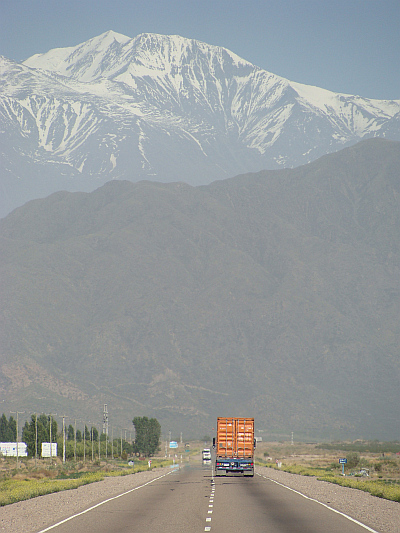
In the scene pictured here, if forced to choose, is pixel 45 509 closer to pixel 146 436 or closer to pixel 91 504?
pixel 91 504

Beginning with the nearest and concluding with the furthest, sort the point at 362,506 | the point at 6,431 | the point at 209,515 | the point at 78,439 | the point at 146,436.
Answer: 1. the point at 209,515
2. the point at 362,506
3. the point at 6,431
4. the point at 78,439
5. the point at 146,436

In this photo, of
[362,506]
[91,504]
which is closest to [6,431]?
[91,504]

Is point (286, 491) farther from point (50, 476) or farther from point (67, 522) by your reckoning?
point (50, 476)

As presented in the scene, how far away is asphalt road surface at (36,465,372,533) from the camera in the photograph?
25.3 metres

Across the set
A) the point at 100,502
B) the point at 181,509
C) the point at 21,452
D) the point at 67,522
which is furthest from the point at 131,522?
the point at 21,452

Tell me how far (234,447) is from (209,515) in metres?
33.6

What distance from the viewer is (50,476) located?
71.0 meters

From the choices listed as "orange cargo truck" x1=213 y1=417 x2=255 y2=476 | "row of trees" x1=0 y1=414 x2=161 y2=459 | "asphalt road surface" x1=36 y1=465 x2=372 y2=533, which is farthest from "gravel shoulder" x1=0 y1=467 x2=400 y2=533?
"row of trees" x1=0 y1=414 x2=161 y2=459

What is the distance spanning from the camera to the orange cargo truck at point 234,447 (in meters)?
62.6

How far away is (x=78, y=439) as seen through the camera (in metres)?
168

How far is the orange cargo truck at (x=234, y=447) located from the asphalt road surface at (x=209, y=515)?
2049cm

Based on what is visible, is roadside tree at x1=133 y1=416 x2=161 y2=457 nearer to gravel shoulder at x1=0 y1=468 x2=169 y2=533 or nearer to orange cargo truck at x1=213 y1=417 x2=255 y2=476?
orange cargo truck at x1=213 y1=417 x2=255 y2=476

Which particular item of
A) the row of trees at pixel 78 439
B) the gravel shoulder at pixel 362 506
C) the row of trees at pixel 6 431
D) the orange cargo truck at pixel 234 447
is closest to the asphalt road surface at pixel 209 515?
the gravel shoulder at pixel 362 506

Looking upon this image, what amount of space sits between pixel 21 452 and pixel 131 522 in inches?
4534
